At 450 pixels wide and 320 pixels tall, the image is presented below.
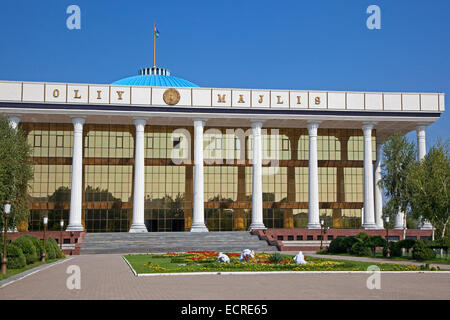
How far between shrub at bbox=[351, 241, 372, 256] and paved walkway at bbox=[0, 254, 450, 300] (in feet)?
51.7

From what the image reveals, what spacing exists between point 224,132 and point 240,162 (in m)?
4.12

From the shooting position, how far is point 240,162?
6988cm

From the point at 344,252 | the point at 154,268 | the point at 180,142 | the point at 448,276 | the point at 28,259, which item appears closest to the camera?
the point at 448,276

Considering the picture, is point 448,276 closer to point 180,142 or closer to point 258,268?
point 258,268

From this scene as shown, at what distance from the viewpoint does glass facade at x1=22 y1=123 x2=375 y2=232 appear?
67312 millimetres

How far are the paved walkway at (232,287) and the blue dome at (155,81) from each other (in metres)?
50.1

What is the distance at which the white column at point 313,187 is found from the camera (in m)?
62.9

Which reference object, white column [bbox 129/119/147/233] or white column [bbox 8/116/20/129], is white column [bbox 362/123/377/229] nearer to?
white column [bbox 129/119/147/233]
